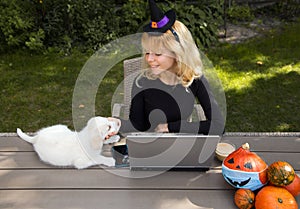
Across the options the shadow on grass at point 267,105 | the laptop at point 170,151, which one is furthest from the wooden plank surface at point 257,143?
the shadow on grass at point 267,105

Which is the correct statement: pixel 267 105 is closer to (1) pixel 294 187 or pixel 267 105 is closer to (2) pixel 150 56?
(2) pixel 150 56

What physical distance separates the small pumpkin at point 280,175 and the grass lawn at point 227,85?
6.66 ft

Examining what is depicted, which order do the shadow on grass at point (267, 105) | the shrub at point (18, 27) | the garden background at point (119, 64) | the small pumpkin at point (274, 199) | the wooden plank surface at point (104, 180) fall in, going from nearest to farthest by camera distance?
the small pumpkin at point (274, 199) < the wooden plank surface at point (104, 180) < the shadow on grass at point (267, 105) < the garden background at point (119, 64) < the shrub at point (18, 27)

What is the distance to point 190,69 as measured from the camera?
2.27m

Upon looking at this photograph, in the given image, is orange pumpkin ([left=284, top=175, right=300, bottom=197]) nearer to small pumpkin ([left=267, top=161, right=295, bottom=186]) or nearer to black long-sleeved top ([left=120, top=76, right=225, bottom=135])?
small pumpkin ([left=267, top=161, right=295, bottom=186])

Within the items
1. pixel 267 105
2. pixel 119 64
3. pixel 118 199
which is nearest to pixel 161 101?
pixel 118 199

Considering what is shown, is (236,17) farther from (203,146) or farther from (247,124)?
(203,146)

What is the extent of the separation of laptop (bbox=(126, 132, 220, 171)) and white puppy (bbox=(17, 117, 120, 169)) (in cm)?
24

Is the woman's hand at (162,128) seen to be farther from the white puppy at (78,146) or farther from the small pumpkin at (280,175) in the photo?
the small pumpkin at (280,175)

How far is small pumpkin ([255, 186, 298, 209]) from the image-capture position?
1582mm

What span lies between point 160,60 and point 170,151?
2.08ft

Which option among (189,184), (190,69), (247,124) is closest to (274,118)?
(247,124)

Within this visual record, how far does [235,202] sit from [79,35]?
14.2 feet

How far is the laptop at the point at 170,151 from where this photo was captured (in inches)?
65.5
